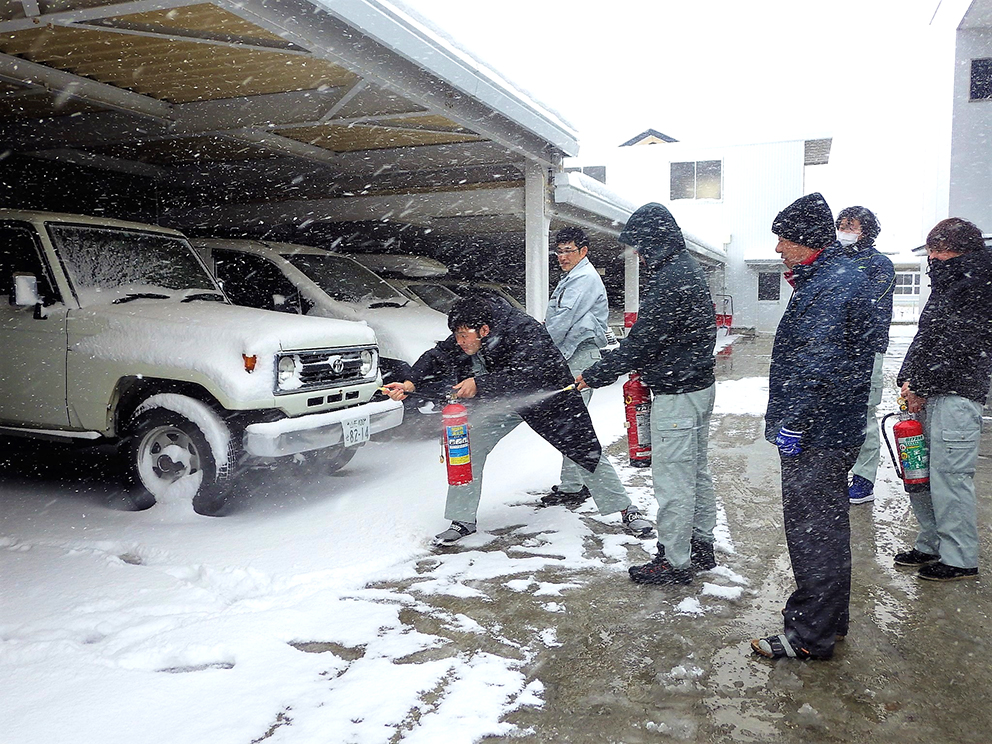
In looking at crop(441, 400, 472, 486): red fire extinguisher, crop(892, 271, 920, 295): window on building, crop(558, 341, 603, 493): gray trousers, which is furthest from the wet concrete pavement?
crop(892, 271, 920, 295): window on building

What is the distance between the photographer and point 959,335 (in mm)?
3936

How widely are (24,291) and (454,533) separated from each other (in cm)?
342

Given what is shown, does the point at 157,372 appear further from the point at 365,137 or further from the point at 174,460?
the point at 365,137

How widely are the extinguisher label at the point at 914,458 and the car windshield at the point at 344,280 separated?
5661 mm

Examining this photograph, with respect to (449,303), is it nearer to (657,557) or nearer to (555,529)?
(555,529)

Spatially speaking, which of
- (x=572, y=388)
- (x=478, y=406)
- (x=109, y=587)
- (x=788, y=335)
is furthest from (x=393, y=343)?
(x=788, y=335)

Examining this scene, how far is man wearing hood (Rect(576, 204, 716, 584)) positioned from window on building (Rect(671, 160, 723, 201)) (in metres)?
25.7

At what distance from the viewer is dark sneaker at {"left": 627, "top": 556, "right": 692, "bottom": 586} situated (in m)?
4.03

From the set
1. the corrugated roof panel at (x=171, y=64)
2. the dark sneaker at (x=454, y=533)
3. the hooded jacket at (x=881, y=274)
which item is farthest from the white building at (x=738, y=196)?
the dark sneaker at (x=454, y=533)

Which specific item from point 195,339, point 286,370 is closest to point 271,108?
point 195,339

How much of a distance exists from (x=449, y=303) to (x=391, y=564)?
22.4ft

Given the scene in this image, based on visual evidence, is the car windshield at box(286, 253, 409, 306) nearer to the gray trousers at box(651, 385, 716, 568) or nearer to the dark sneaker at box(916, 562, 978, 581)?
the gray trousers at box(651, 385, 716, 568)

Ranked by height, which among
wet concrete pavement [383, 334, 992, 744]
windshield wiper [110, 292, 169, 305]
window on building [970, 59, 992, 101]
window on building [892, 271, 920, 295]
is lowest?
wet concrete pavement [383, 334, 992, 744]

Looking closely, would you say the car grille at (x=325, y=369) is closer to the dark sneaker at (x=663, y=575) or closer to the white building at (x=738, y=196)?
the dark sneaker at (x=663, y=575)
